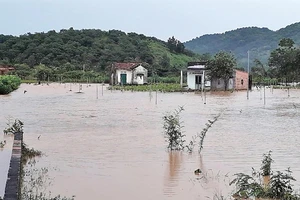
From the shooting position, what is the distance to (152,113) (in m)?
21.2

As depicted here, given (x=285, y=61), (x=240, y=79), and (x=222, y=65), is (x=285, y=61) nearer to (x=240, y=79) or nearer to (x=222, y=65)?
(x=240, y=79)

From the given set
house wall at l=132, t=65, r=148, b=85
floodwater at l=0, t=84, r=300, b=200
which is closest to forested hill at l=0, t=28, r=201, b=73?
house wall at l=132, t=65, r=148, b=85

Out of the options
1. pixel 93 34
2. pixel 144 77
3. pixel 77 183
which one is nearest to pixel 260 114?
pixel 77 183

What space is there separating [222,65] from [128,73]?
482 inches

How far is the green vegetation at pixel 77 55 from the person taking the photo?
2325 inches

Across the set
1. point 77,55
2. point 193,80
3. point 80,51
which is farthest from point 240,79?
point 80,51

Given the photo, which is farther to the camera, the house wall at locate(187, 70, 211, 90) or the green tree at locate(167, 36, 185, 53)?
the green tree at locate(167, 36, 185, 53)

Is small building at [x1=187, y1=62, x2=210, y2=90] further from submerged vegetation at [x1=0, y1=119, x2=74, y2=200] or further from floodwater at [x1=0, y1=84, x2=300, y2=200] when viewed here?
submerged vegetation at [x1=0, y1=119, x2=74, y2=200]

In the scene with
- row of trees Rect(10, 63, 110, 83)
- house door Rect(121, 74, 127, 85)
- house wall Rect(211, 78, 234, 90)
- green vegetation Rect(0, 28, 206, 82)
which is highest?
green vegetation Rect(0, 28, 206, 82)

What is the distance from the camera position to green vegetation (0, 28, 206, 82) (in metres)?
59.1

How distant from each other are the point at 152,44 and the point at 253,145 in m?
72.0

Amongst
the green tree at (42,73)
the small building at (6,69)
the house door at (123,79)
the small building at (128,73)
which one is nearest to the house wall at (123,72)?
the small building at (128,73)

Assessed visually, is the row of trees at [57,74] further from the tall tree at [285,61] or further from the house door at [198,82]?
the tall tree at [285,61]

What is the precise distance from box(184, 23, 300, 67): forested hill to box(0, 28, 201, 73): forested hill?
35.5 metres
